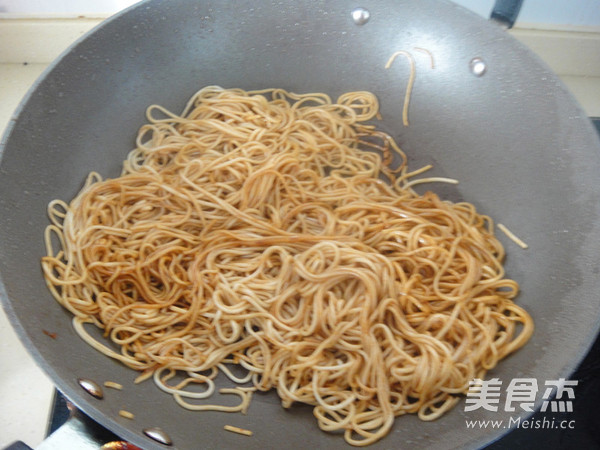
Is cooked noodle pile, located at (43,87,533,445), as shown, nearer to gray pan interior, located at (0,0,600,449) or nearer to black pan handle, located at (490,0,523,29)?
gray pan interior, located at (0,0,600,449)

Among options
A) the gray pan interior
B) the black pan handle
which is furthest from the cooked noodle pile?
the black pan handle

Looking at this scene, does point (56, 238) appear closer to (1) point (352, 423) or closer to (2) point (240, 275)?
(2) point (240, 275)

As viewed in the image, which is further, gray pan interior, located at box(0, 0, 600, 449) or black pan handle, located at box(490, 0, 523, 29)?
black pan handle, located at box(490, 0, 523, 29)

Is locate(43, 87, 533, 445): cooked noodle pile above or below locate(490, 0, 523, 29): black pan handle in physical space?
below

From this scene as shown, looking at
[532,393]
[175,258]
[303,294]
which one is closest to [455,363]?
[532,393]

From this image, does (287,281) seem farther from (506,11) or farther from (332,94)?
(506,11)

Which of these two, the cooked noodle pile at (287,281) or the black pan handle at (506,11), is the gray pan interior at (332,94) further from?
the black pan handle at (506,11)
